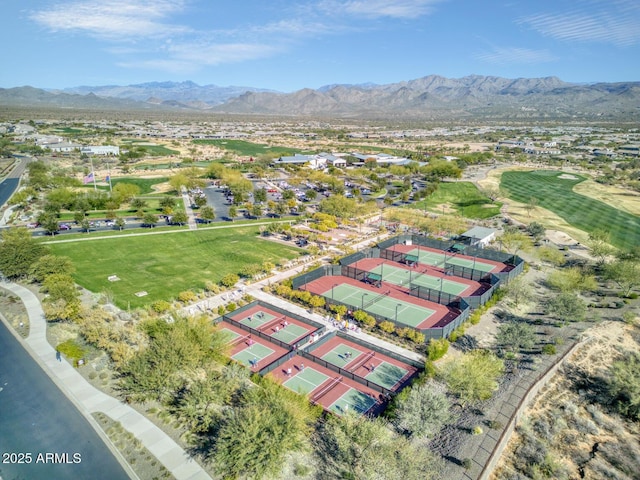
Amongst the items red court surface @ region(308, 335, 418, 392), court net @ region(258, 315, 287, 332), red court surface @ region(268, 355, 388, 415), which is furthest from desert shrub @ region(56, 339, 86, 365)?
red court surface @ region(308, 335, 418, 392)

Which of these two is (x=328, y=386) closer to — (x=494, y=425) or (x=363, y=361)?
(x=363, y=361)

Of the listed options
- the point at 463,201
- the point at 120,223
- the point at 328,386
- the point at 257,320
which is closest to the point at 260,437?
the point at 328,386

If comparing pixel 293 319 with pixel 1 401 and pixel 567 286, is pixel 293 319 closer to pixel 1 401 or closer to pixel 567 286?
pixel 1 401

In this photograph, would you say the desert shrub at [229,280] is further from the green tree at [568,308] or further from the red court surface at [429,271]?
the green tree at [568,308]

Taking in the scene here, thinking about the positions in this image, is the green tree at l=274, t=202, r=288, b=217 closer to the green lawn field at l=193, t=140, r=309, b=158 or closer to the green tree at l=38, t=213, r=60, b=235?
the green tree at l=38, t=213, r=60, b=235

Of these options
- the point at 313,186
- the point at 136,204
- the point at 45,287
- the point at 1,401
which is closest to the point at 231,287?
the point at 45,287

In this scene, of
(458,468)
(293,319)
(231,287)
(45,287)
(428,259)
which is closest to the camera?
(458,468)
